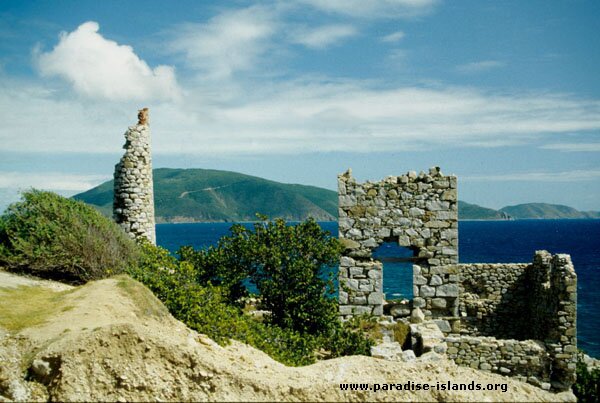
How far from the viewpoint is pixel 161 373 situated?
8.37 metres

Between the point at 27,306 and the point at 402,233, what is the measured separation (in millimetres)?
9217

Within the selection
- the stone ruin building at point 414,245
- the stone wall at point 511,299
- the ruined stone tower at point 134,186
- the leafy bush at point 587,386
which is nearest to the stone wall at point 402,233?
the stone ruin building at point 414,245

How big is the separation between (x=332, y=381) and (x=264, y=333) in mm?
4117

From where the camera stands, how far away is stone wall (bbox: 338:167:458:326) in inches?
578

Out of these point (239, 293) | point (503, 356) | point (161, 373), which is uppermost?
point (239, 293)

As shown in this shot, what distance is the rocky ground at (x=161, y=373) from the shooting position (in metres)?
8.19

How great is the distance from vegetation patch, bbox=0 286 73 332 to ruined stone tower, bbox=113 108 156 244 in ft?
16.8

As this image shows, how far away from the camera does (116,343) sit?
847 centimetres

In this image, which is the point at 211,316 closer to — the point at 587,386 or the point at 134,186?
the point at 134,186

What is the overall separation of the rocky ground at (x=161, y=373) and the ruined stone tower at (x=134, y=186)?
26.7 ft

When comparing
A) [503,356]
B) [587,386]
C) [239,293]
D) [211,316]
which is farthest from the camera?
[239,293]
